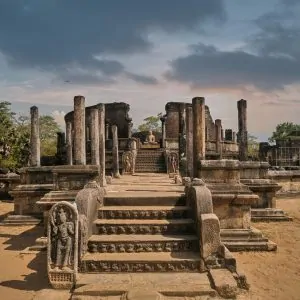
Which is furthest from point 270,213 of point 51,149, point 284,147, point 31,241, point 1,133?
point 51,149

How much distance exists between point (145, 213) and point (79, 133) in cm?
328

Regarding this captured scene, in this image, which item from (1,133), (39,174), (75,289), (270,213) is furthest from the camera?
(1,133)

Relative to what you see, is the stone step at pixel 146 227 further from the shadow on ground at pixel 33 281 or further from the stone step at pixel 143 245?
the shadow on ground at pixel 33 281

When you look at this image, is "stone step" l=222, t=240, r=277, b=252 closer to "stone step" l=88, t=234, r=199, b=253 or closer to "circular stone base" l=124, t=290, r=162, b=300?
"stone step" l=88, t=234, r=199, b=253

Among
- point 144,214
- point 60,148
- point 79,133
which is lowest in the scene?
point 144,214

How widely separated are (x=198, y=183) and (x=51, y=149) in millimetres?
39560

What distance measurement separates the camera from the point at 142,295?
14.2ft

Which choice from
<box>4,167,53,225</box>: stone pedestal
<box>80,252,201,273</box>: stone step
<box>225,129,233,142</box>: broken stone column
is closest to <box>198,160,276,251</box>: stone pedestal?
<box>80,252,201,273</box>: stone step

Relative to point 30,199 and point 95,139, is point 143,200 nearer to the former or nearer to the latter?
point 95,139

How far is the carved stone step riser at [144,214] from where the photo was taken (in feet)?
20.8

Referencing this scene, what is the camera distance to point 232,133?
34031 mm

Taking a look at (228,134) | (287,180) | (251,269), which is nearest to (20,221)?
(251,269)

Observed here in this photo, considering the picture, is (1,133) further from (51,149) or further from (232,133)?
(232,133)

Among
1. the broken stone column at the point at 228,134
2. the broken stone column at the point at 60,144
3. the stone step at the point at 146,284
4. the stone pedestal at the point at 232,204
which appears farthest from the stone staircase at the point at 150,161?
the stone step at the point at 146,284
